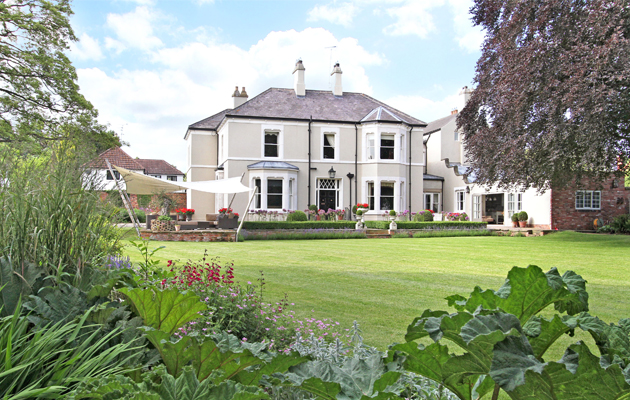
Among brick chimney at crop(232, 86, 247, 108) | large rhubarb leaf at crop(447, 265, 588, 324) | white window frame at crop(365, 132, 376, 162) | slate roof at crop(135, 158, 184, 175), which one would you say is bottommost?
large rhubarb leaf at crop(447, 265, 588, 324)

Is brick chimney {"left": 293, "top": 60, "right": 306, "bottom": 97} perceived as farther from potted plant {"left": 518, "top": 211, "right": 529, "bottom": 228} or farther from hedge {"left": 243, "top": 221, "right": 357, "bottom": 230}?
potted plant {"left": 518, "top": 211, "right": 529, "bottom": 228}

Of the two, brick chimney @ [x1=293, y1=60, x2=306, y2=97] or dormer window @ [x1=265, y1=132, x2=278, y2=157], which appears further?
brick chimney @ [x1=293, y1=60, x2=306, y2=97]

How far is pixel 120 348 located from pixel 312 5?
7.35 metres

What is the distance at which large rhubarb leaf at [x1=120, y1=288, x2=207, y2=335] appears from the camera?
5.96 feet

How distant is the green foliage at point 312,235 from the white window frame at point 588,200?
35.2 feet

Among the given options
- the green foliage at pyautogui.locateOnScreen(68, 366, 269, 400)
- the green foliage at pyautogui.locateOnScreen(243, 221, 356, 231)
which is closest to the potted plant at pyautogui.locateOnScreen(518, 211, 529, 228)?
the green foliage at pyautogui.locateOnScreen(243, 221, 356, 231)

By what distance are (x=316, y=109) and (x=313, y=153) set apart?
7.90 feet

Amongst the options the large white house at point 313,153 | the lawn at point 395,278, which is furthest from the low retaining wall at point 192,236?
the large white house at point 313,153

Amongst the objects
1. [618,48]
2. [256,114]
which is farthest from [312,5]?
[256,114]

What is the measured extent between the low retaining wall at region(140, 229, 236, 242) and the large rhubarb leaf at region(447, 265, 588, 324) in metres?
13.2

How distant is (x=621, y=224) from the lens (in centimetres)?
1767

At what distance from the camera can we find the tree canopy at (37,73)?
12000 mm

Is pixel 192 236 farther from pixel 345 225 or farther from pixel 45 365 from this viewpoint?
pixel 45 365

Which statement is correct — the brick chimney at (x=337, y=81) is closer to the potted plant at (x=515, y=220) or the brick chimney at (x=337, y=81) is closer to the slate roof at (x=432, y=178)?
the slate roof at (x=432, y=178)
